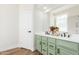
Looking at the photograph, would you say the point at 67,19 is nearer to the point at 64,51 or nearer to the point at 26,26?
the point at 64,51

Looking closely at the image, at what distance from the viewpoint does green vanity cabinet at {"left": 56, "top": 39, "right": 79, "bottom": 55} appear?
1484 mm

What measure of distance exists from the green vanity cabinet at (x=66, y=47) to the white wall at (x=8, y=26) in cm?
64

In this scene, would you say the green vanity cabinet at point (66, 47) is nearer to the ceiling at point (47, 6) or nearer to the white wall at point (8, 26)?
the ceiling at point (47, 6)

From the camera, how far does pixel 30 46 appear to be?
1684 millimetres

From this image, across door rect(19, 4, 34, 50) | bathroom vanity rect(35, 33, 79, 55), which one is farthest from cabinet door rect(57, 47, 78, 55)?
door rect(19, 4, 34, 50)

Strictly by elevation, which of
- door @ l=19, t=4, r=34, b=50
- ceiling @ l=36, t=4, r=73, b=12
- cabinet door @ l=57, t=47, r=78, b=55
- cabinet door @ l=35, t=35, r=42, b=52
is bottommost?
cabinet door @ l=57, t=47, r=78, b=55

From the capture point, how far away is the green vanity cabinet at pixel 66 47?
4.87ft

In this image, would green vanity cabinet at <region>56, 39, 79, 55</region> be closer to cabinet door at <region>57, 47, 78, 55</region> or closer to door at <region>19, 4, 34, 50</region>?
cabinet door at <region>57, 47, 78, 55</region>

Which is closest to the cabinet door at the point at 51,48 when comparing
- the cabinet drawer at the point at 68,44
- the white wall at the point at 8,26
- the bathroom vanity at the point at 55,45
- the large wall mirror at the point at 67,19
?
the bathroom vanity at the point at 55,45

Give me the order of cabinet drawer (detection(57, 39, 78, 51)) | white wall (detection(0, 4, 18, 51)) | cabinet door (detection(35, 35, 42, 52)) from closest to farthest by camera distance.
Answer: cabinet drawer (detection(57, 39, 78, 51)), white wall (detection(0, 4, 18, 51)), cabinet door (detection(35, 35, 42, 52))

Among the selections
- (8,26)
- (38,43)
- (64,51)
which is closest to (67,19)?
(64,51)

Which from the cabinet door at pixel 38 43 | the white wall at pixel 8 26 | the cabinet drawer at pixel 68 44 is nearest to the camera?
the cabinet drawer at pixel 68 44

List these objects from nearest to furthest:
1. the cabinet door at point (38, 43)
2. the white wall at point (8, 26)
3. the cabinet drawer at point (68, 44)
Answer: the cabinet drawer at point (68, 44) < the white wall at point (8, 26) < the cabinet door at point (38, 43)
